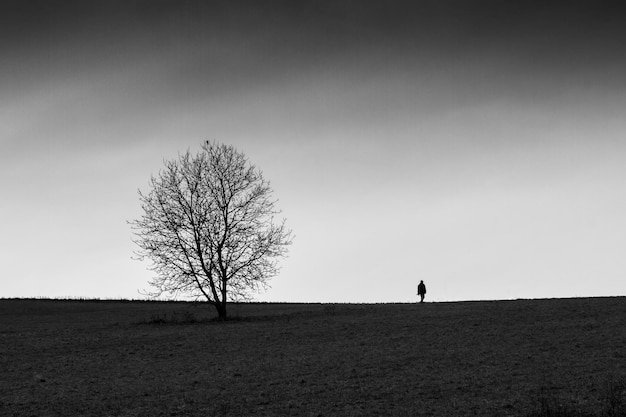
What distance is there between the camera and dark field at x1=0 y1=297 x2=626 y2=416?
711 inches

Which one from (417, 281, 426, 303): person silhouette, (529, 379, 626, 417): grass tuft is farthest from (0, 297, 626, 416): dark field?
(417, 281, 426, 303): person silhouette

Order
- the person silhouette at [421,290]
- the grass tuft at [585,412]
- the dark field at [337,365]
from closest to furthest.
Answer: the grass tuft at [585,412] → the dark field at [337,365] → the person silhouette at [421,290]

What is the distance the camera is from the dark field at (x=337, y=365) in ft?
59.3

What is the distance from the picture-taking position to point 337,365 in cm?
2436

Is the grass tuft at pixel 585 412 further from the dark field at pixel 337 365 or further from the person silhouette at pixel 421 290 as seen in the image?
the person silhouette at pixel 421 290

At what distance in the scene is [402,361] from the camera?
2436 cm

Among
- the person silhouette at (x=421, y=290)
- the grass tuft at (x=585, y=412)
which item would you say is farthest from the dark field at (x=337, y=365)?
the person silhouette at (x=421, y=290)

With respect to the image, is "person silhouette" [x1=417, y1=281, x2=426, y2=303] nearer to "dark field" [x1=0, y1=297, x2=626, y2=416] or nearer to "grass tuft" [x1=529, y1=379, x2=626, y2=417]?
"dark field" [x1=0, y1=297, x2=626, y2=416]

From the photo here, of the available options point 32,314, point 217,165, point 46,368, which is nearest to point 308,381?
point 46,368

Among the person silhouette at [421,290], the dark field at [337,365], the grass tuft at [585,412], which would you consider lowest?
the grass tuft at [585,412]

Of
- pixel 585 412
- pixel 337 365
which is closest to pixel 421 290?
pixel 337 365

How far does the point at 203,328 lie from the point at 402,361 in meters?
18.5

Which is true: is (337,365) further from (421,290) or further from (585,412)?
(421,290)

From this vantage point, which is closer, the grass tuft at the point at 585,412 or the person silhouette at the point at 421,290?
the grass tuft at the point at 585,412
